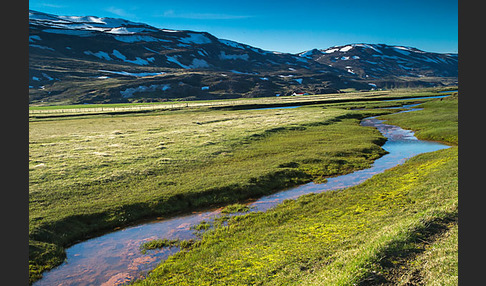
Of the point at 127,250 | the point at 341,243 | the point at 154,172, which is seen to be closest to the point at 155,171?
the point at 154,172

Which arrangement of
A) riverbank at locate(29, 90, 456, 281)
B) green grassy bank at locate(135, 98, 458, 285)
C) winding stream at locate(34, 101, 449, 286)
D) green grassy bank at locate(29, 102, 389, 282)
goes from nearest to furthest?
green grassy bank at locate(135, 98, 458, 285)
winding stream at locate(34, 101, 449, 286)
green grassy bank at locate(29, 102, 389, 282)
riverbank at locate(29, 90, 456, 281)

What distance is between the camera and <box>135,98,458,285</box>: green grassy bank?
1121 cm

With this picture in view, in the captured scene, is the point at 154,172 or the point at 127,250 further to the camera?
the point at 154,172

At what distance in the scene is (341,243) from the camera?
593 inches

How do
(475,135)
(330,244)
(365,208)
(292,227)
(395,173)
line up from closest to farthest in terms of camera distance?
1. (475,135)
2. (330,244)
3. (292,227)
4. (365,208)
5. (395,173)

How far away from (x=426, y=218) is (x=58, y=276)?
19.8 metres

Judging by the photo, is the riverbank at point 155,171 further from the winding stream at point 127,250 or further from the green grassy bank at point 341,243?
the green grassy bank at point 341,243

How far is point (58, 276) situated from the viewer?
53.6ft

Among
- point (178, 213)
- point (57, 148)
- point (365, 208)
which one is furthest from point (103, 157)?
point (365, 208)

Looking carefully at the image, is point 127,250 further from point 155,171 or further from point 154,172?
point 155,171

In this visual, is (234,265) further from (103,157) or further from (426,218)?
(103,157)

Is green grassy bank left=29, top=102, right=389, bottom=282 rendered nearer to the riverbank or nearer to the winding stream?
the riverbank

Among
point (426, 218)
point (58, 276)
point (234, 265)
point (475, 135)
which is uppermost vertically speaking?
point (475, 135)

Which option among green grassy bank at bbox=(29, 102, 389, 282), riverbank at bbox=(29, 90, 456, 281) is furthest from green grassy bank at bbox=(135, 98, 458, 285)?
riverbank at bbox=(29, 90, 456, 281)
